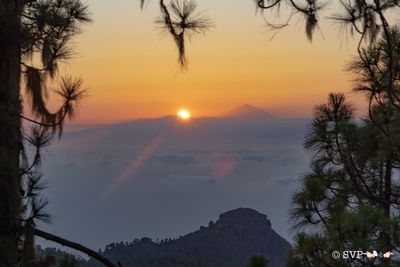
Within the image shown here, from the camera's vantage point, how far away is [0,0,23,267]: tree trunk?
2641 mm

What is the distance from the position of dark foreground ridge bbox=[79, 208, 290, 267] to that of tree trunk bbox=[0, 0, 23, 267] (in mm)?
33623

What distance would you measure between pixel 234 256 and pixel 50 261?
39.7m

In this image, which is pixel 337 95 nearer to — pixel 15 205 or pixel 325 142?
pixel 325 142

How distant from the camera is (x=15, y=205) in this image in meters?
2.85

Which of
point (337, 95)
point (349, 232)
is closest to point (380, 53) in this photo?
point (337, 95)

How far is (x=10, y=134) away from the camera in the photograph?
9.22 feet

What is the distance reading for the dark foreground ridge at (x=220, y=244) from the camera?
39003 millimetres

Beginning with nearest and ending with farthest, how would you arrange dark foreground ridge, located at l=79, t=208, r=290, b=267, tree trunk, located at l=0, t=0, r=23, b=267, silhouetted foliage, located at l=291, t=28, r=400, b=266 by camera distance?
1. tree trunk, located at l=0, t=0, r=23, b=267
2. silhouetted foliage, located at l=291, t=28, r=400, b=266
3. dark foreground ridge, located at l=79, t=208, r=290, b=267

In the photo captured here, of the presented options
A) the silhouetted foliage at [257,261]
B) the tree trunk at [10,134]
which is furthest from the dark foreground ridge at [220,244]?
the tree trunk at [10,134]

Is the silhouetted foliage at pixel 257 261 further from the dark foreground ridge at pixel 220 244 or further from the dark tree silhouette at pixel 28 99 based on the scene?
the dark foreground ridge at pixel 220 244


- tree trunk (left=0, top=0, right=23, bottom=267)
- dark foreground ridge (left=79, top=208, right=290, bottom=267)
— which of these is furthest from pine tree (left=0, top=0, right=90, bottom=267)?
dark foreground ridge (left=79, top=208, right=290, bottom=267)

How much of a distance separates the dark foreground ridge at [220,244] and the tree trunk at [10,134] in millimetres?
33623

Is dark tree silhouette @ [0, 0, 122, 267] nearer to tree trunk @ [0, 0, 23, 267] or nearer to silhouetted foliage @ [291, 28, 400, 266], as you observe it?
tree trunk @ [0, 0, 23, 267]

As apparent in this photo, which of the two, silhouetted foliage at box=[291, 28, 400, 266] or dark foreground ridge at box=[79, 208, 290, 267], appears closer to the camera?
silhouetted foliage at box=[291, 28, 400, 266]
